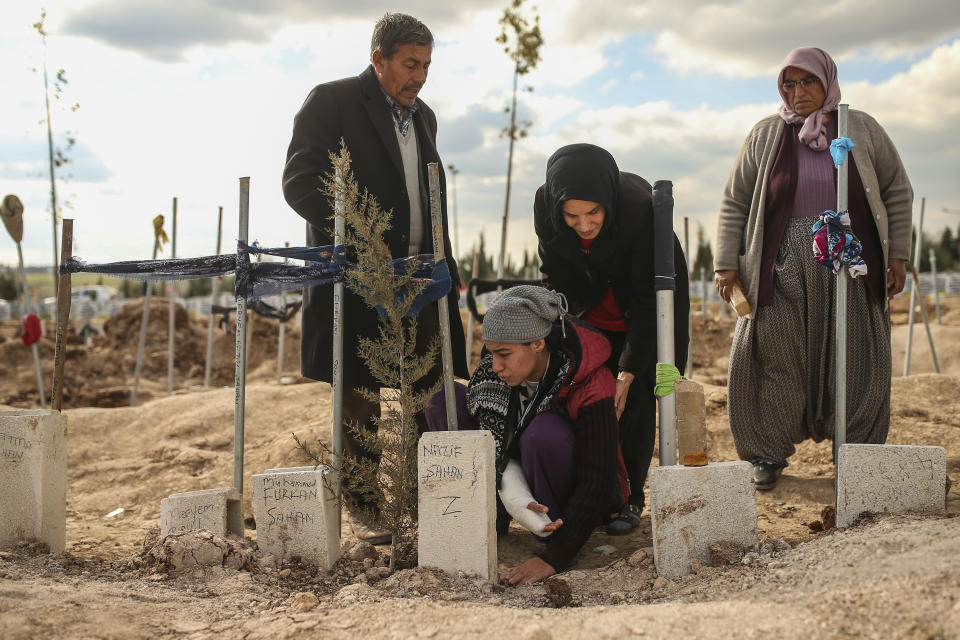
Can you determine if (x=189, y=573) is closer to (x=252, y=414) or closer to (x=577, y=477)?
(x=577, y=477)

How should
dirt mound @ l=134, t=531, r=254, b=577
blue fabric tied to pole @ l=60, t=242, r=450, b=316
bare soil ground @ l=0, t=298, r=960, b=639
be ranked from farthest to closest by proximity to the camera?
1. blue fabric tied to pole @ l=60, t=242, r=450, b=316
2. dirt mound @ l=134, t=531, r=254, b=577
3. bare soil ground @ l=0, t=298, r=960, b=639

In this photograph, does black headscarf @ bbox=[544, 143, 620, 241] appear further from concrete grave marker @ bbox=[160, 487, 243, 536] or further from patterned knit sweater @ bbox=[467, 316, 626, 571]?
concrete grave marker @ bbox=[160, 487, 243, 536]

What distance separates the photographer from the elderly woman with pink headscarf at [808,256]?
11.0 ft

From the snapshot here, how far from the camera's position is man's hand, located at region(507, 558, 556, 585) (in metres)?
2.53

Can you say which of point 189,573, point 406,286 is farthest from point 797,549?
point 189,573

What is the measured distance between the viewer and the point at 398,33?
2.98 meters

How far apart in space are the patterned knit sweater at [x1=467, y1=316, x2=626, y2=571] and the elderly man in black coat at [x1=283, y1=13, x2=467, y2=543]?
39 cm

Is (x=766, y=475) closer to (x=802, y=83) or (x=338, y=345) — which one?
(x=802, y=83)

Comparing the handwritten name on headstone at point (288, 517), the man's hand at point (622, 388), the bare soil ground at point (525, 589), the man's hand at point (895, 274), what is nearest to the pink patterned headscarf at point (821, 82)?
the man's hand at point (895, 274)

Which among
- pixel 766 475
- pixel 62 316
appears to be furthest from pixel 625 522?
pixel 62 316

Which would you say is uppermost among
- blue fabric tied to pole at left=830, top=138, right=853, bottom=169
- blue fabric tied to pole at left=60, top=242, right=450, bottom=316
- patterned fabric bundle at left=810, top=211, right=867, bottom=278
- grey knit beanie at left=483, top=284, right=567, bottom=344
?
blue fabric tied to pole at left=830, top=138, right=853, bottom=169

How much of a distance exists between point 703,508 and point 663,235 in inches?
38.2

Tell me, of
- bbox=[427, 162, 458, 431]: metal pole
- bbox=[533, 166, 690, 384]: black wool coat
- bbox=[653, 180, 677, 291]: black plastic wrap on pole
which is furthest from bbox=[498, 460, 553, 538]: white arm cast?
bbox=[653, 180, 677, 291]: black plastic wrap on pole

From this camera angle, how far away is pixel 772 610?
75.2 inches
